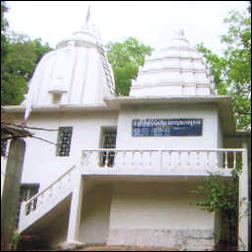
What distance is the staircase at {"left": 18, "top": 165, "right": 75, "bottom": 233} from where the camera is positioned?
17141 millimetres

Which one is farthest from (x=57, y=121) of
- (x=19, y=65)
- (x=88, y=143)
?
(x=19, y=65)

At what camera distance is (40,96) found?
952 inches

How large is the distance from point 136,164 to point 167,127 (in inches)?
77.7

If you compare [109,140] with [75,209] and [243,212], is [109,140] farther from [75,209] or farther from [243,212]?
[243,212]

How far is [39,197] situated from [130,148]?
3.91 metres

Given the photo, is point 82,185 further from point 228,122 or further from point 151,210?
point 228,122

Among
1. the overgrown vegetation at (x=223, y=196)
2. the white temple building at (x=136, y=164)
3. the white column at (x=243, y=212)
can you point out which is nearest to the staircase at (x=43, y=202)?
the white temple building at (x=136, y=164)

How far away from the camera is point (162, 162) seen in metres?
17.2

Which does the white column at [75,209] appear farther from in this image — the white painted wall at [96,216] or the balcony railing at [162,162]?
the white painted wall at [96,216]

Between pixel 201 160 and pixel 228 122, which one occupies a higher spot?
pixel 228 122

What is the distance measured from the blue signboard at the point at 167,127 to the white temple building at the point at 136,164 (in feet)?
0.13

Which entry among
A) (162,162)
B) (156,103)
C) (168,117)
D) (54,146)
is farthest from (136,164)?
(54,146)

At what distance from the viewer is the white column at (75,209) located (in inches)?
635

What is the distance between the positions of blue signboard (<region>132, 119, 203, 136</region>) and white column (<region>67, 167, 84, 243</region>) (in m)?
3.01
